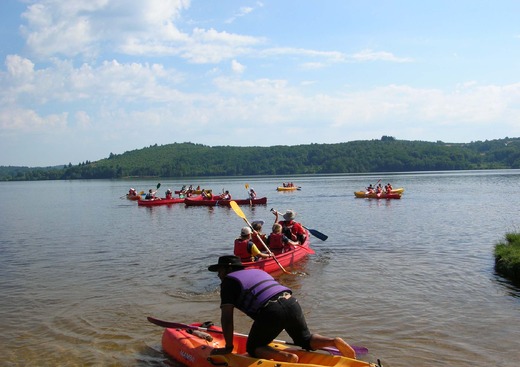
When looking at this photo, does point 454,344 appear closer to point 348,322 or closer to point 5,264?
point 348,322

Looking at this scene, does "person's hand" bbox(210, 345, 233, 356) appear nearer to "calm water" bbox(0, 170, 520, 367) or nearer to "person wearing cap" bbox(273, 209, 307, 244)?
"calm water" bbox(0, 170, 520, 367)

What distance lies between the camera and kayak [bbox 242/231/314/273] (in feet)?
44.1

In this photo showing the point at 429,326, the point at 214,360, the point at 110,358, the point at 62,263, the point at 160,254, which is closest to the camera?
the point at 214,360

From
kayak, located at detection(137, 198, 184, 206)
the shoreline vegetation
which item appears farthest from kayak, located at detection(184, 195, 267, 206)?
the shoreline vegetation

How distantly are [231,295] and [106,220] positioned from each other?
30316mm

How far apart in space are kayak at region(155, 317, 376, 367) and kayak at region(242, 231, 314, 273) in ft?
15.6

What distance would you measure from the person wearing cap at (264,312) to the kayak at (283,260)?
6.33 metres

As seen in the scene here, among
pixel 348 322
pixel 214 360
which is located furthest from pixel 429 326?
pixel 214 360

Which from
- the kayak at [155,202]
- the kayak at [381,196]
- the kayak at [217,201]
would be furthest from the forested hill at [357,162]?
the kayak at [217,201]

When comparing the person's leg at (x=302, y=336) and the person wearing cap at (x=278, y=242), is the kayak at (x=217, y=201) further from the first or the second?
the person's leg at (x=302, y=336)

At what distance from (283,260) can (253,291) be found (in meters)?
8.69

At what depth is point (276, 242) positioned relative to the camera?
15.6 meters

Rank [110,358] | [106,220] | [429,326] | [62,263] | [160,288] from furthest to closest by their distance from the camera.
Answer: [106,220]
[62,263]
[160,288]
[429,326]
[110,358]

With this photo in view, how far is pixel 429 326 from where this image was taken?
9.56 meters
